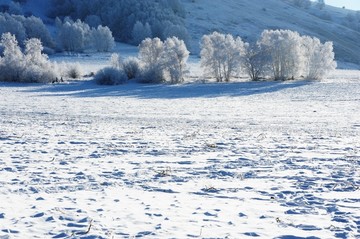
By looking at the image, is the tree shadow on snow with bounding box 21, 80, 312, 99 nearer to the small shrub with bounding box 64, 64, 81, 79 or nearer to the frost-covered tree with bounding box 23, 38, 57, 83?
the frost-covered tree with bounding box 23, 38, 57, 83

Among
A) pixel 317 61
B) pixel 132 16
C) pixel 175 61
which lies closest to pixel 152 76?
pixel 175 61

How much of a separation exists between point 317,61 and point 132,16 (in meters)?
97.8

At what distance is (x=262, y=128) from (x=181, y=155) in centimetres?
1077

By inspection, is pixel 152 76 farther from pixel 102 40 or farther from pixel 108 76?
pixel 102 40

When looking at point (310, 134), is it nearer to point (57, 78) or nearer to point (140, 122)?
point (140, 122)

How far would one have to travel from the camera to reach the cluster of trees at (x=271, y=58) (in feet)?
244

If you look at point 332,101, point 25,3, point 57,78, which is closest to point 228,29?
point 25,3

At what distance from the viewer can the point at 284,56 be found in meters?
74.6

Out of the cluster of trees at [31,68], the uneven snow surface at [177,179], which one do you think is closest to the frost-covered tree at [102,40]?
the cluster of trees at [31,68]

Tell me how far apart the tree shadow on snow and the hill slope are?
246 ft

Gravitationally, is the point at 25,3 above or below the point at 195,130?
above

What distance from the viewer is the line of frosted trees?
72.6m

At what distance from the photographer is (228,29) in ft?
526

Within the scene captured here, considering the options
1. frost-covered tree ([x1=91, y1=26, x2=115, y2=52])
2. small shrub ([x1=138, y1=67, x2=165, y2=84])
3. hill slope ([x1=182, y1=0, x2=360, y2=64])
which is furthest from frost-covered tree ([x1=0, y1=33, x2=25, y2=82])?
hill slope ([x1=182, y1=0, x2=360, y2=64])
